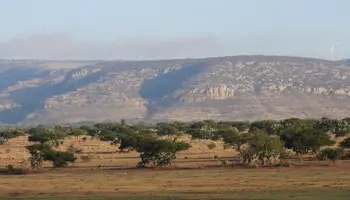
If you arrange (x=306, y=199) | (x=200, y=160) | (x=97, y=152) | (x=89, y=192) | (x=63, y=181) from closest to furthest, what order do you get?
1. (x=306, y=199)
2. (x=89, y=192)
3. (x=63, y=181)
4. (x=200, y=160)
5. (x=97, y=152)

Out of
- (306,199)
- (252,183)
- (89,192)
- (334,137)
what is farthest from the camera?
(334,137)

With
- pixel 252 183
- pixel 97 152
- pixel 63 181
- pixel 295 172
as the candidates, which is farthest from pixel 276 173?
pixel 97 152

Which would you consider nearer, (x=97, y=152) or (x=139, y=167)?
(x=139, y=167)

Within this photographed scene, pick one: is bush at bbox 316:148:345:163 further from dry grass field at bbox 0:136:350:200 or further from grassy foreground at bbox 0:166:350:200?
grassy foreground at bbox 0:166:350:200

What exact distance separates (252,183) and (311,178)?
12.9ft

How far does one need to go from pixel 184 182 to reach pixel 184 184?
1063mm

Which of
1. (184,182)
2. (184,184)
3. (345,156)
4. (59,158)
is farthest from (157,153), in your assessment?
(345,156)

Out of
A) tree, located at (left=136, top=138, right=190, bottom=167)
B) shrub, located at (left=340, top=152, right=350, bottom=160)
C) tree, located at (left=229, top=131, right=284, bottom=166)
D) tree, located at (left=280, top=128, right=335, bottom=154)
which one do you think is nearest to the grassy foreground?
tree, located at (left=136, top=138, right=190, bottom=167)

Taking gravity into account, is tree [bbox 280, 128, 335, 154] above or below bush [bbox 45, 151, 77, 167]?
above

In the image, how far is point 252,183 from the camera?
42.5 meters

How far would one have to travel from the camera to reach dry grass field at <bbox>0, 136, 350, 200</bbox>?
37.3 metres

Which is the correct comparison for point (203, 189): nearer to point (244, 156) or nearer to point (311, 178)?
point (311, 178)

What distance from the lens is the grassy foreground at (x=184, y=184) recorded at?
37.1m

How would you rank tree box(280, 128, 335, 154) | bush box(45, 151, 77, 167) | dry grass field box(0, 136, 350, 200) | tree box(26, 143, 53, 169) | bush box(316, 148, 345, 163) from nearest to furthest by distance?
dry grass field box(0, 136, 350, 200)
bush box(316, 148, 345, 163)
tree box(26, 143, 53, 169)
bush box(45, 151, 77, 167)
tree box(280, 128, 335, 154)
